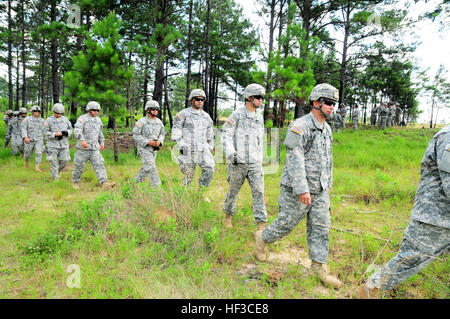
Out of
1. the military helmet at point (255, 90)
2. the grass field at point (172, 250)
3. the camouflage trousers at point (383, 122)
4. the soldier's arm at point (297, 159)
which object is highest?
the camouflage trousers at point (383, 122)

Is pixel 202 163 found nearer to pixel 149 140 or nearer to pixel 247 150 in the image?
pixel 247 150

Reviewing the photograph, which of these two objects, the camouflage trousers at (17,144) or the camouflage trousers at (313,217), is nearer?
the camouflage trousers at (313,217)

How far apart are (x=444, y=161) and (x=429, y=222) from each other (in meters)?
0.44

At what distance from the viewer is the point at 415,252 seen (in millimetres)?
1948

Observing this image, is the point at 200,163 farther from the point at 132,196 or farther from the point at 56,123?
the point at 56,123

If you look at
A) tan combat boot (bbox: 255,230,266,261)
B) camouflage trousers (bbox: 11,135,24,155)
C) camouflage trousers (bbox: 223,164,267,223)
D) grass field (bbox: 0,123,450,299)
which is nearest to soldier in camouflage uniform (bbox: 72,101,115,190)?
grass field (bbox: 0,123,450,299)

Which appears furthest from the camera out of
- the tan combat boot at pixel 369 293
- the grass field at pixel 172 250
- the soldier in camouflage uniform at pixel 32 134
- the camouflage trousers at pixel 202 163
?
the soldier in camouflage uniform at pixel 32 134

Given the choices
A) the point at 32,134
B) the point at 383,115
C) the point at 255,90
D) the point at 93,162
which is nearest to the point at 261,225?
the point at 255,90

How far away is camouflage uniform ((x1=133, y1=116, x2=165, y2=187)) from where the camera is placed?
5.27 meters

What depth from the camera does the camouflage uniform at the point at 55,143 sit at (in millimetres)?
6480

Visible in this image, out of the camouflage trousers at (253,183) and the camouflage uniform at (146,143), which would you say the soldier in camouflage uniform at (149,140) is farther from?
the camouflage trousers at (253,183)

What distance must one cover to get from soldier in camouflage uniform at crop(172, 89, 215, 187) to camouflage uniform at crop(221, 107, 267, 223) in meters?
0.99

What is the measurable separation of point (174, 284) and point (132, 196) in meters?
1.99

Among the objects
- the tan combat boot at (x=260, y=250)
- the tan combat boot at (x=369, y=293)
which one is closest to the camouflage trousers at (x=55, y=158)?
the tan combat boot at (x=260, y=250)
